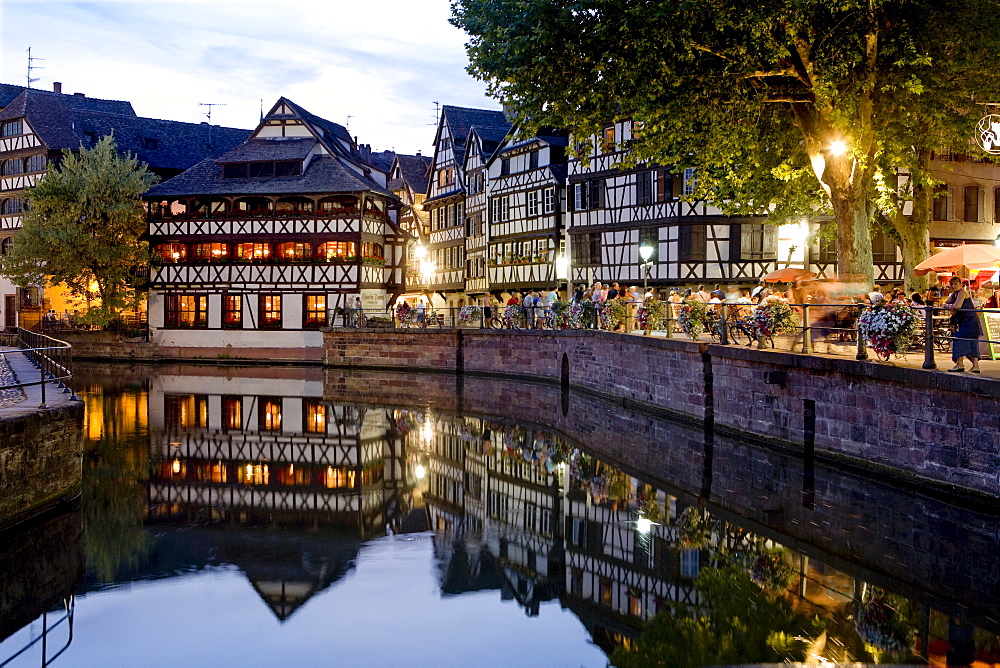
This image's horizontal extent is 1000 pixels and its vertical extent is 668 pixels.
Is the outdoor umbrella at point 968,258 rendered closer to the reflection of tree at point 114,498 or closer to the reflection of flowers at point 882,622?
the reflection of flowers at point 882,622

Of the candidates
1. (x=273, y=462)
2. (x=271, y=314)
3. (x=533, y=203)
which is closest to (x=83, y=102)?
(x=271, y=314)

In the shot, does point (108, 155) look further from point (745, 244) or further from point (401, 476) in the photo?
point (401, 476)

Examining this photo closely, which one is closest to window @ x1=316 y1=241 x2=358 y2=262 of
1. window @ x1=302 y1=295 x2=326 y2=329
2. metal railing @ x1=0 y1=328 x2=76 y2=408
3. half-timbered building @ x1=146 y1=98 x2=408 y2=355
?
half-timbered building @ x1=146 y1=98 x2=408 y2=355

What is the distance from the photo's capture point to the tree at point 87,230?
49500 mm

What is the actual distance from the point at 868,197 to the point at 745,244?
1249 centimetres

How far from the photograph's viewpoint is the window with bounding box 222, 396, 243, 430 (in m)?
25.1

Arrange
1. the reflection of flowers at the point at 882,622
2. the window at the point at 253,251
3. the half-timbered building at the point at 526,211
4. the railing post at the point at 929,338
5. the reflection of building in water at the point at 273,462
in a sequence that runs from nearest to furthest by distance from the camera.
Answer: the reflection of flowers at the point at 882,622 → the railing post at the point at 929,338 → the reflection of building in water at the point at 273,462 → the half-timbered building at the point at 526,211 → the window at the point at 253,251

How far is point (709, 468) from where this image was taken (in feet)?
56.0

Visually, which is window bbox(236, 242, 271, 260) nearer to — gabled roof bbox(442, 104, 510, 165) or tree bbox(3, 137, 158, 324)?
tree bbox(3, 137, 158, 324)

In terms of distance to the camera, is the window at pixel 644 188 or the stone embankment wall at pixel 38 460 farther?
the window at pixel 644 188

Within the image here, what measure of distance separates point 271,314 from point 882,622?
43194mm

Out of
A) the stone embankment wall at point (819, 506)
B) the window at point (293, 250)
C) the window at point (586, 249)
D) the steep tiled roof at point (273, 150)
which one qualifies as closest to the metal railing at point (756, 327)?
the stone embankment wall at point (819, 506)

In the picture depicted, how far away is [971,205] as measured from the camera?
41656 mm

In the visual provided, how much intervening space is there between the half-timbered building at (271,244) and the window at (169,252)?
64mm
